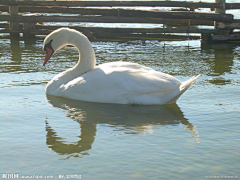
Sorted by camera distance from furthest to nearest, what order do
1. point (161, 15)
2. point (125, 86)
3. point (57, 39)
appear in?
point (161, 15) → point (57, 39) → point (125, 86)

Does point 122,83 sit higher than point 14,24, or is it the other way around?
point 14,24

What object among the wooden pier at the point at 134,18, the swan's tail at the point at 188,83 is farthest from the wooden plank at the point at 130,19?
the swan's tail at the point at 188,83

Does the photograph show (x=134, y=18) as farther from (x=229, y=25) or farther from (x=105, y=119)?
(x=105, y=119)

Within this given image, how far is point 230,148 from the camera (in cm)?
475

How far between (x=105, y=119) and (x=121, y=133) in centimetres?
76

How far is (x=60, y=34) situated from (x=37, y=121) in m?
2.29

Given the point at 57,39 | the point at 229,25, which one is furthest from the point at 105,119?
the point at 229,25

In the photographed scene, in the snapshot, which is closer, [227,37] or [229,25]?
[229,25]

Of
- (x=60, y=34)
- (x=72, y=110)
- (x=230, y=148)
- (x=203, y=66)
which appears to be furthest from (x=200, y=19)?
(x=230, y=148)

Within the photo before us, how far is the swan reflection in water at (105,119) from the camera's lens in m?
4.91

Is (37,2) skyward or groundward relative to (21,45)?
skyward

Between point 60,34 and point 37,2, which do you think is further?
point 37,2

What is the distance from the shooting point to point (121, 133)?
5305 mm

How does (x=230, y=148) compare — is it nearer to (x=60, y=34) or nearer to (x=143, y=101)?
(x=143, y=101)
